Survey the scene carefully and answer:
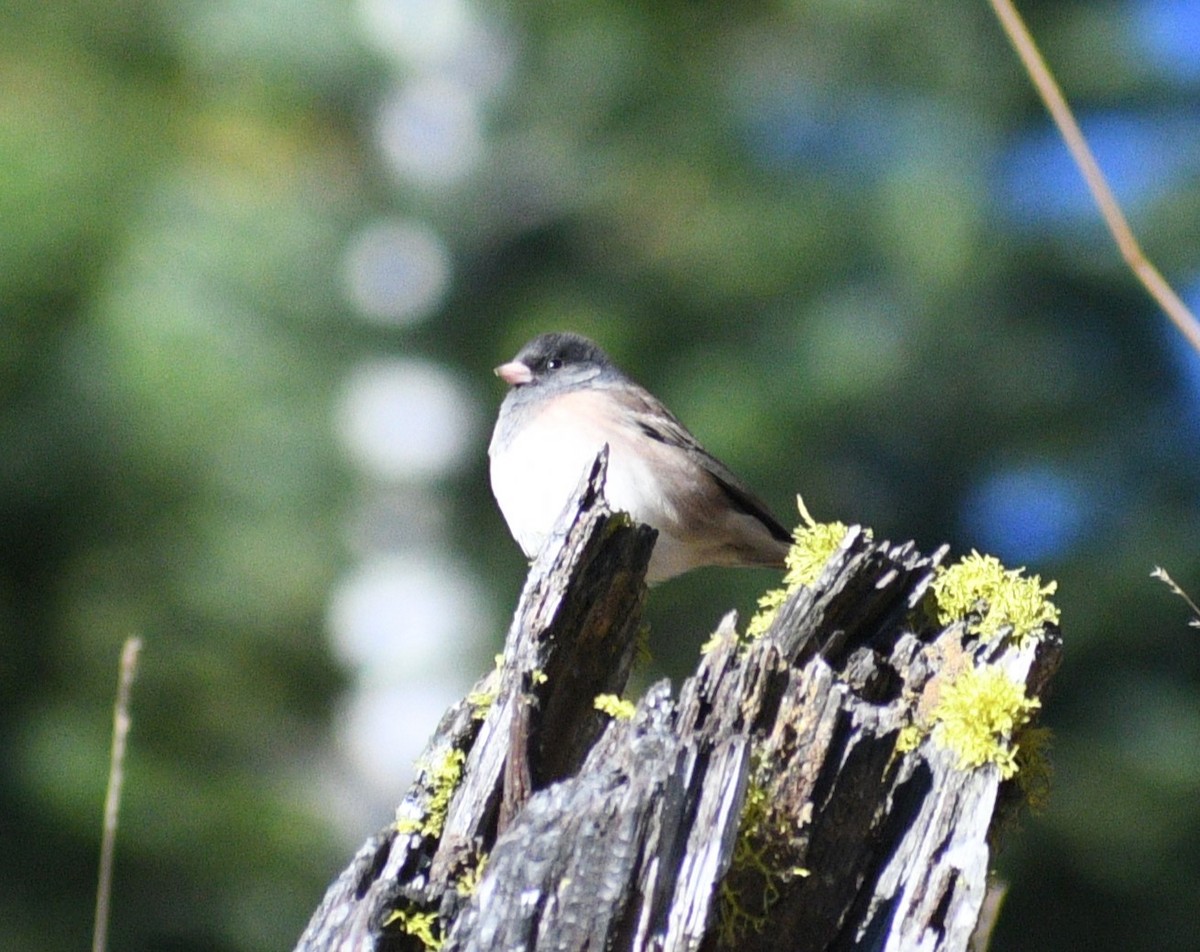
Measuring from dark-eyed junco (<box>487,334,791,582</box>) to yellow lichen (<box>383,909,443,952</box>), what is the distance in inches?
80.6

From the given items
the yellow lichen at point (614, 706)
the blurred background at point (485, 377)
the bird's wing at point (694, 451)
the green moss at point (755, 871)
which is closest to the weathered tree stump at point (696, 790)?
the green moss at point (755, 871)

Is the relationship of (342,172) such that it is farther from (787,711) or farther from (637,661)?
(787,711)

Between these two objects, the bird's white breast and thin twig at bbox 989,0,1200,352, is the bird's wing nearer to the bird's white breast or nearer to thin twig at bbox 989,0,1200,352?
the bird's white breast

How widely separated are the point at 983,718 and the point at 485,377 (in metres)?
6.47

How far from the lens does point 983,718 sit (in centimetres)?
246

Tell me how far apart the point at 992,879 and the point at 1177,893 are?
814 centimetres

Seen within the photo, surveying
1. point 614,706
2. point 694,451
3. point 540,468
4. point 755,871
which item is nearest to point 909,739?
point 755,871

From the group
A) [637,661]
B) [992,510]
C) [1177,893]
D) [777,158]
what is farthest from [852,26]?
[637,661]

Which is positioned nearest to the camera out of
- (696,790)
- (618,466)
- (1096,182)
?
(1096,182)

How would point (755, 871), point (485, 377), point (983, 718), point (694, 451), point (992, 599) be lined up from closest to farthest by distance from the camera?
point (755, 871) < point (983, 718) < point (992, 599) < point (694, 451) < point (485, 377)

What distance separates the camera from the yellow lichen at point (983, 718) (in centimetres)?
243

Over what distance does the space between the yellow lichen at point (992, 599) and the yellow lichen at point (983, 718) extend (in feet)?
0.47

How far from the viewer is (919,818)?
238 centimetres

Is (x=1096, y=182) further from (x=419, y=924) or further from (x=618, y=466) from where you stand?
(x=618, y=466)
